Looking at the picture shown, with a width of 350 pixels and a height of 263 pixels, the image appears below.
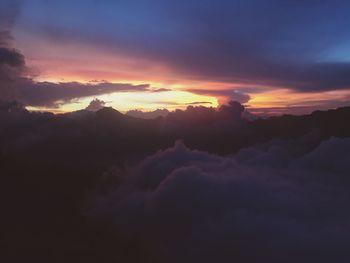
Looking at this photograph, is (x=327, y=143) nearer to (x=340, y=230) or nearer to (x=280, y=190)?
(x=280, y=190)

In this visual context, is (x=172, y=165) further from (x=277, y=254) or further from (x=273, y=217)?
(x=277, y=254)

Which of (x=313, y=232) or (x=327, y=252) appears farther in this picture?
(x=313, y=232)

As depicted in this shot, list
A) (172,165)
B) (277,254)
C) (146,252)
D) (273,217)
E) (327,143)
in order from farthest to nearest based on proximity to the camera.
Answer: (327,143)
(172,165)
(146,252)
(273,217)
(277,254)

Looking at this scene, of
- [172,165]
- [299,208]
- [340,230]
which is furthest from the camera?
[172,165]

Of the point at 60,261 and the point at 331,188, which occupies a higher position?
the point at 331,188

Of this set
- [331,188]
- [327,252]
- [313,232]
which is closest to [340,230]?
[313,232]

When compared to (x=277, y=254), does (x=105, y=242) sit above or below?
below

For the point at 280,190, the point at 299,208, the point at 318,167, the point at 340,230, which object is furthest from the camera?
the point at 318,167

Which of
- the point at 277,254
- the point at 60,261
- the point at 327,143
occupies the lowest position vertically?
the point at 60,261

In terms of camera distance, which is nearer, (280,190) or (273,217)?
(273,217)
